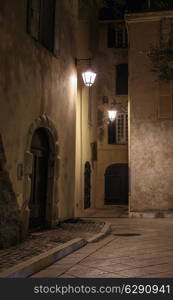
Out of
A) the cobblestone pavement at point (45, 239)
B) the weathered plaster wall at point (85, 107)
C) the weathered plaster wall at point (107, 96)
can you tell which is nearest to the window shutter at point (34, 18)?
the weathered plaster wall at point (85, 107)

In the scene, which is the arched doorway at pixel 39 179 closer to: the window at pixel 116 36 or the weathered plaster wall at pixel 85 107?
the weathered plaster wall at pixel 85 107

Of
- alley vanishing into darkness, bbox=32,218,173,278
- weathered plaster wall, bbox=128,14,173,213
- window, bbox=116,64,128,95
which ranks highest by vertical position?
window, bbox=116,64,128,95

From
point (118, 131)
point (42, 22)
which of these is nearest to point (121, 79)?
point (118, 131)

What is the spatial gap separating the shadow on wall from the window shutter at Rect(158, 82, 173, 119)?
997 cm

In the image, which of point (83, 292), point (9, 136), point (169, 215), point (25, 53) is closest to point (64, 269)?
point (83, 292)

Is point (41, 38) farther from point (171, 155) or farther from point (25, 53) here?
point (171, 155)

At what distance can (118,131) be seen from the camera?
2192 centimetres

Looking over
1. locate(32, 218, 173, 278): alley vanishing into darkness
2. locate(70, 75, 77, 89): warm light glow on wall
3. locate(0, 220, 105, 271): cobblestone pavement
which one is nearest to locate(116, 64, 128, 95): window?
locate(70, 75, 77, 89): warm light glow on wall

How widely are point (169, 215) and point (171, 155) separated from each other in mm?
2452

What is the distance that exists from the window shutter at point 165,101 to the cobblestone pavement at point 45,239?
6.42m

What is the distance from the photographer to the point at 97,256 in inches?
300

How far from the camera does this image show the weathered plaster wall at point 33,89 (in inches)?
343

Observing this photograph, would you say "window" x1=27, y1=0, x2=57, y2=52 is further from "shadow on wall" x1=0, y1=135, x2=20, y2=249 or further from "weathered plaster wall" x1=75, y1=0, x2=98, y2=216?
"shadow on wall" x1=0, y1=135, x2=20, y2=249

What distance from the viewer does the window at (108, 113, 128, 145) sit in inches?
859
